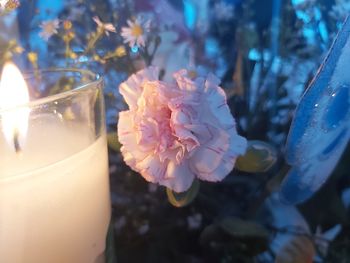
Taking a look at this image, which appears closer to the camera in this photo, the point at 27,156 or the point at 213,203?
the point at 27,156

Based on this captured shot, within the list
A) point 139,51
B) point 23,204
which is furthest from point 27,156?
point 139,51

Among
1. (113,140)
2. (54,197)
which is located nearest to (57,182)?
(54,197)

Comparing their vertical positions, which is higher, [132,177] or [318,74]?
[318,74]

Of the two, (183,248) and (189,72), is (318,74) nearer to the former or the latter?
(189,72)

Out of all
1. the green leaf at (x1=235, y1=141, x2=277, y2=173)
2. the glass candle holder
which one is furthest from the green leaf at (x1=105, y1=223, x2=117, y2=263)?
the green leaf at (x1=235, y1=141, x2=277, y2=173)

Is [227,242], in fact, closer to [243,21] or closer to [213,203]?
[213,203]

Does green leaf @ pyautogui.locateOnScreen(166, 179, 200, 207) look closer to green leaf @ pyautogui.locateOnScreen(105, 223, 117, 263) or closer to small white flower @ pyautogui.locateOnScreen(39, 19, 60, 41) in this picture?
green leaf @ pyautogui.locateOnScreen(105, 223, 117, 263)

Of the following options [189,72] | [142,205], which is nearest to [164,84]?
[189,72]
